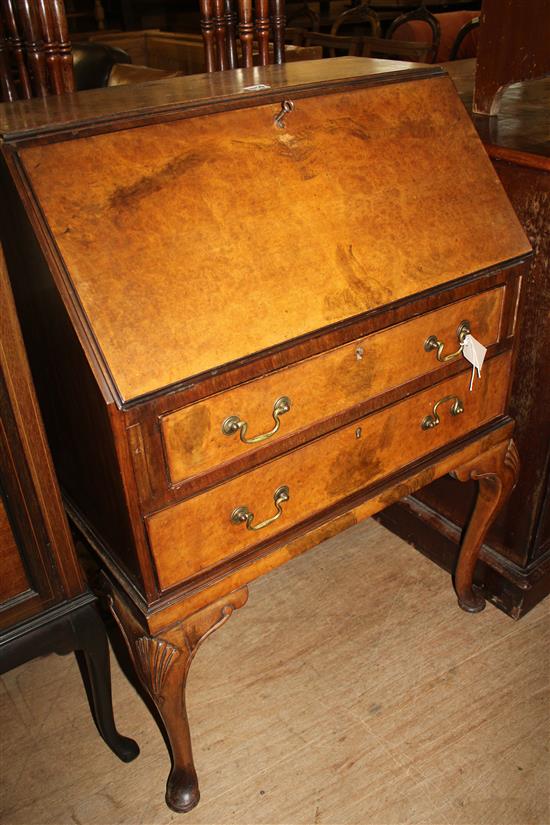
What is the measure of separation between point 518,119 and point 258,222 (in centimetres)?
98

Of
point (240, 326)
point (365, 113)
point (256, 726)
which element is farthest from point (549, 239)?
point (256, 726)

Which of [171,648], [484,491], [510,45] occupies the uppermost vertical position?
[510,45]

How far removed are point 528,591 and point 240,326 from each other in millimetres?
1226

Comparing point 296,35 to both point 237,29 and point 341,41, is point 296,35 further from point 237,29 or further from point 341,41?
point 237,29

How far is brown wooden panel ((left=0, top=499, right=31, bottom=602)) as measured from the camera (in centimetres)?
112

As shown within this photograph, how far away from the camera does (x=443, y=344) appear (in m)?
1.34

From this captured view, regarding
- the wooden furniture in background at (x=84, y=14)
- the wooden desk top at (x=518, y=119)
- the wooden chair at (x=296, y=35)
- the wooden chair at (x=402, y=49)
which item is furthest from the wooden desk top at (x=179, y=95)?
the wooden furniture in background at (x=84, y=14)

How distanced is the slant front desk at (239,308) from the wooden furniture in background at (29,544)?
0.07 meters

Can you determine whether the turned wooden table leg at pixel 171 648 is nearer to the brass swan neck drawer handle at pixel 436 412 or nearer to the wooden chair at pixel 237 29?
the brass swan neck drawer handle at pixel 436 412

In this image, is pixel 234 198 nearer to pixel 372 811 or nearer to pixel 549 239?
pixel 549 239

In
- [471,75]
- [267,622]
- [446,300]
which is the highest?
[471,75]

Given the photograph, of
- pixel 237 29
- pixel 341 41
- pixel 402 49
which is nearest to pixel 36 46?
pixel 237 29

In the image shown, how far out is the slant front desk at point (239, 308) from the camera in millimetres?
1005

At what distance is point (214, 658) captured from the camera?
184 cm
